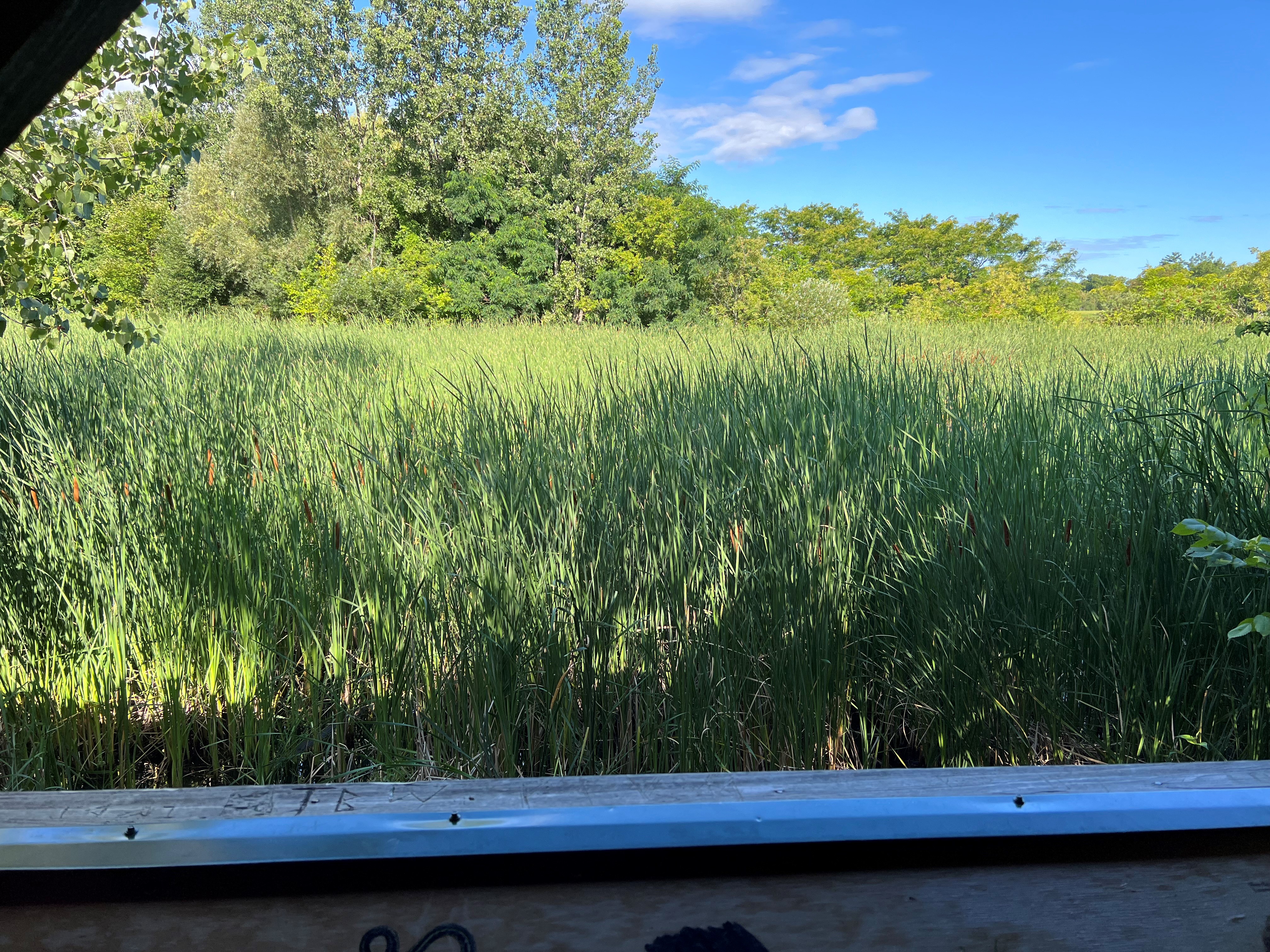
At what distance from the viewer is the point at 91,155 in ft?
7.82

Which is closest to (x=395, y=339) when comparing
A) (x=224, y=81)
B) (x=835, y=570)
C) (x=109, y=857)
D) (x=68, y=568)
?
(x=224, y=81)

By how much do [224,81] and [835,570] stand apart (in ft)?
8.15

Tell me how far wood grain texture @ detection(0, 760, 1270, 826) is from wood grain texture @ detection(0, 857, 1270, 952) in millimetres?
75

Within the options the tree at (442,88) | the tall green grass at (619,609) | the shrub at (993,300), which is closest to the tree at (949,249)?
the shrub at (993,300)

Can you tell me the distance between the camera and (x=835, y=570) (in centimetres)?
204

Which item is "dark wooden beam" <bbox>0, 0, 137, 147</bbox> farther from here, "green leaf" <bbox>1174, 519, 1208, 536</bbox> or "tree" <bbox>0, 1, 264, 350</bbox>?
"tree" <bbox>0, 1, 264, 350</bbox>

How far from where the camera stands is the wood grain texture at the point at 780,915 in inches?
26.5

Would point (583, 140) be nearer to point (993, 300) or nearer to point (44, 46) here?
point (993, 300)

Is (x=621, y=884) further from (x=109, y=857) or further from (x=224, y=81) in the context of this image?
(x=224, y=81)

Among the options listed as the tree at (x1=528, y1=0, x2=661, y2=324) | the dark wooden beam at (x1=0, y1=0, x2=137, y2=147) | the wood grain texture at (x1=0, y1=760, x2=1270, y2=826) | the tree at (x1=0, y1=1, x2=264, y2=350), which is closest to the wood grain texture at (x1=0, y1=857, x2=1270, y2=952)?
the wood grain texture at (x1=0, y1=760, x2=1270, y2=826)

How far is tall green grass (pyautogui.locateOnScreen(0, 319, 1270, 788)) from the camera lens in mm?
1838

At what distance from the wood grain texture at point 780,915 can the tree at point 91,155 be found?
2.01 m

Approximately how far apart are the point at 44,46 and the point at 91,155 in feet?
7.27

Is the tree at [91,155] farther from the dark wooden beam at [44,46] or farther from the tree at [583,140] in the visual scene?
the tree at [583,140]
